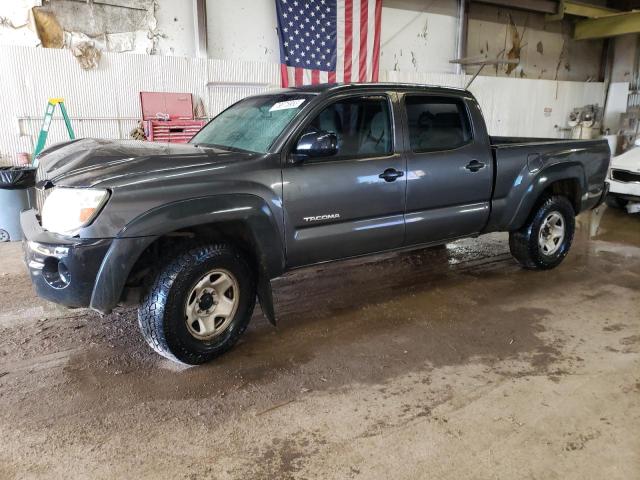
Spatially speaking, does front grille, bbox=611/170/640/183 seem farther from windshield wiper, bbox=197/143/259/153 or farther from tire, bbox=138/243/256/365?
tire, bbox=138/243/256/365

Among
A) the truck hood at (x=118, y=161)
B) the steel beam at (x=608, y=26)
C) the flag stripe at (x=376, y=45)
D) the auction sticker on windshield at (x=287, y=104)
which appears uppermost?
the steel beam at (x=608, y=26)

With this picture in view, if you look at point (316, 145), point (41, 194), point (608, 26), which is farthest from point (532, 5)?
point (41, 194)

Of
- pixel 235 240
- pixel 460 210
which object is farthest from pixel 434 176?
pixel 235 240

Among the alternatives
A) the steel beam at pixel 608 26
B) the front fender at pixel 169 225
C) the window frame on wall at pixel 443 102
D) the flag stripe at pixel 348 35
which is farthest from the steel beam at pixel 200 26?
the steel beam at pixel 608 26

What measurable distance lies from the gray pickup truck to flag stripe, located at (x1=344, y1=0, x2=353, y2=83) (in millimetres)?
5429

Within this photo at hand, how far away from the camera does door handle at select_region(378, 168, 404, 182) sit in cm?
364

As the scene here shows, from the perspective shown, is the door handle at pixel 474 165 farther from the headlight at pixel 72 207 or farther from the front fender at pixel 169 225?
the headlight at pixel 72 207

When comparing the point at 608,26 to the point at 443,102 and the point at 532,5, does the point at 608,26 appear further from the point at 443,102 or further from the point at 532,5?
the point at 443,102

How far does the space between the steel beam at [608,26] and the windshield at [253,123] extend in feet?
40.0

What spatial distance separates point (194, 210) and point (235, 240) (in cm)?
41

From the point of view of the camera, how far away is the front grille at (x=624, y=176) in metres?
7.56

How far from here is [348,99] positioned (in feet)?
11.8

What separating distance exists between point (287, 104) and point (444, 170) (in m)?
1.37

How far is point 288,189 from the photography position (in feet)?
10.5
